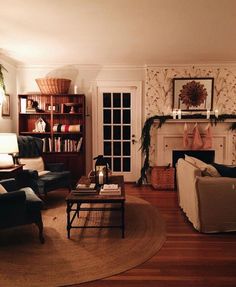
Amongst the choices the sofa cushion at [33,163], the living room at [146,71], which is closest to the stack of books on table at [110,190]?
the living room at [146,71]

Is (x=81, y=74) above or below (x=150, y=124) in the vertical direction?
above

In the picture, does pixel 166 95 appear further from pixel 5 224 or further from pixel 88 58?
A: pixel 5 224

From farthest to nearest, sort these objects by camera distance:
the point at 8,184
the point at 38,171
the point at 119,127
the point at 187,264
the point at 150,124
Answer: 1. the point at 119,127
2. the point at 150,124
3. the point at 38,171
4. the point at 8,184
5. the point at 187,264

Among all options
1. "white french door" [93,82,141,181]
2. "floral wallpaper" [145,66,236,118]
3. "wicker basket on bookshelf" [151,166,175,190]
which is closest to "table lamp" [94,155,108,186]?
"wicker basket on bookshelf" [151,166,175,190]

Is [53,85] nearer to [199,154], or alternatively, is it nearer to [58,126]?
[58,126]

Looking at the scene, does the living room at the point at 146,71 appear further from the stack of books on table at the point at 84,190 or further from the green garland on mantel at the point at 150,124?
the stack of books on table at the point at 84,190

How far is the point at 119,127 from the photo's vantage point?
19.2 feet

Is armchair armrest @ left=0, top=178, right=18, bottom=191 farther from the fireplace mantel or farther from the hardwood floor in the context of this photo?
the fireplace mantel

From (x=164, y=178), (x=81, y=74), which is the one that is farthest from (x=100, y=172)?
(x=81, y=74)

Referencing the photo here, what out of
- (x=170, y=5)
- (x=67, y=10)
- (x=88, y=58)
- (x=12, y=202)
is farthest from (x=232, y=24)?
(x=12, y=202)

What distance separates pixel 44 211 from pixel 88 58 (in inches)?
114

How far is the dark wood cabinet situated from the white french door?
0.46m

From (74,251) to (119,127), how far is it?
11.3ft

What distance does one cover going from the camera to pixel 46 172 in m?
4.74
